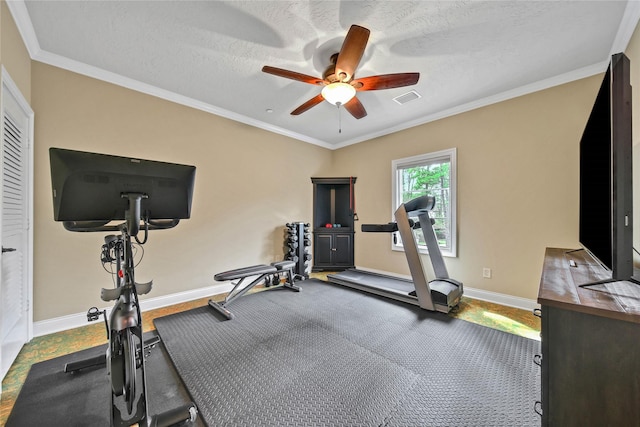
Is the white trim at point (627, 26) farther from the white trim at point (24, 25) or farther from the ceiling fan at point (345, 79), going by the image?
the white trim at point (24, 25)

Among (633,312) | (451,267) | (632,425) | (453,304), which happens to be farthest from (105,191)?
(451,267)

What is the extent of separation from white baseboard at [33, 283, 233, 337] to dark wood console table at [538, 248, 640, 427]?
3.52 metres

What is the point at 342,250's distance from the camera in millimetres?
4898

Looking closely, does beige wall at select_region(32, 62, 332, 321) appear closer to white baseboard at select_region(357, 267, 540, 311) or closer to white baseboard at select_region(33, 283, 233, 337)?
white baseboard at select_region(33, 283, 233, 337)

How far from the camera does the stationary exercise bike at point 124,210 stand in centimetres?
111

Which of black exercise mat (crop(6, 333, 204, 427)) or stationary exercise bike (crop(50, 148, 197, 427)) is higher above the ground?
stationary exercise bike (crop(50, 148, 197, 427))

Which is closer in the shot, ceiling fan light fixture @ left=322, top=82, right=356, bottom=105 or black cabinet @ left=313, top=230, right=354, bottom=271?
ceiling fan light fixture @ left=322, top=82, right=356, bottom=105

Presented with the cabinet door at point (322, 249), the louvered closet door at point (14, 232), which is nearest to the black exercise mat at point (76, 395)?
the louvered closet door at point (14, 232)

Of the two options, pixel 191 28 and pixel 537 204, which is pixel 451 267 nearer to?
pixel 537 204

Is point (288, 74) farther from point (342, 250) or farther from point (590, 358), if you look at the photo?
point (342, 250)

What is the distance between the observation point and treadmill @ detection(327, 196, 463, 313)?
9.30 ft

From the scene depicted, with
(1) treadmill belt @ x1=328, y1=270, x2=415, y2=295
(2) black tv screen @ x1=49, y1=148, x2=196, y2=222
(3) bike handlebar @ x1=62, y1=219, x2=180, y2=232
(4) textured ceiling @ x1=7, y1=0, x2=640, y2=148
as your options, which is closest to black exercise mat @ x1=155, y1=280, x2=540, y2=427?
(1) treadmill belt @ x1=328, y1=270, x2=415, y2=295

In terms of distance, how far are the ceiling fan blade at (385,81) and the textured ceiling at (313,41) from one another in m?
0.28

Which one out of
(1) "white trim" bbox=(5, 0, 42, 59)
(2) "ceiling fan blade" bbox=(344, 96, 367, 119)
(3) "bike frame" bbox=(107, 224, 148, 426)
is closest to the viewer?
(3) "bike frame" bbox=(107, 224, 148, 426)
